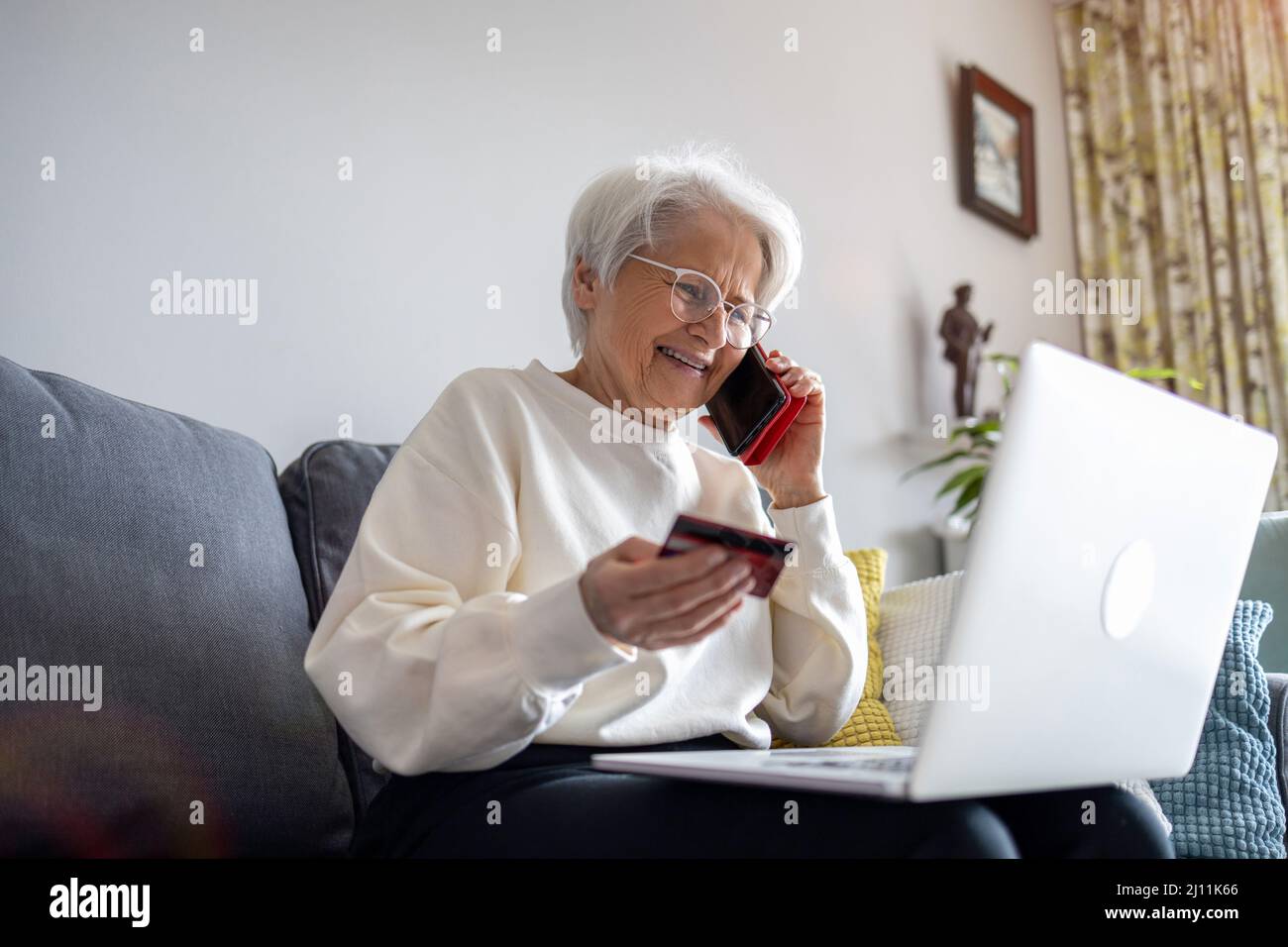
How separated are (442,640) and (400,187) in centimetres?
Result: 116

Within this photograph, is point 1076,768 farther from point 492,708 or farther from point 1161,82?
point 1161,82

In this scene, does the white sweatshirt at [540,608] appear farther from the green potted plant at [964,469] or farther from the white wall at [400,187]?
the green potted plant at [964,469]

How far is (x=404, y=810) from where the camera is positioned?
1040mm

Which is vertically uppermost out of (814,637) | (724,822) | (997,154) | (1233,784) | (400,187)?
(997,154)

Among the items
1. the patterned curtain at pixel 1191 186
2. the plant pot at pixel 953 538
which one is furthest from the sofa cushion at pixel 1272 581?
the patterned curtain at pixel 1191 186

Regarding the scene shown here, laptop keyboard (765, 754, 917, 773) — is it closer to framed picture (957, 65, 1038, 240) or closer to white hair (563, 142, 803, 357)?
white hair (563, 142, 803, 357)

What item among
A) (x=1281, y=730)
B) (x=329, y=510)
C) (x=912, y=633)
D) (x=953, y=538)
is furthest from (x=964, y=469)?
(x=329, y=510)

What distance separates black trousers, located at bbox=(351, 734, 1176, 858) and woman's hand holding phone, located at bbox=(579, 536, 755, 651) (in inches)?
5.5

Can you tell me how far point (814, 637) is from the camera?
1.33 m

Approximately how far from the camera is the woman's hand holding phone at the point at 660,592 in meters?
0.82

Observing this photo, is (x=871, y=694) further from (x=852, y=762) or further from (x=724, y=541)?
(x=724, y=541)

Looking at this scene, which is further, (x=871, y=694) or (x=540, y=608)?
(x=871, y=694)

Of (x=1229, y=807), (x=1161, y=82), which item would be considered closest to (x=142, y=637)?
(x=1229, y=807)

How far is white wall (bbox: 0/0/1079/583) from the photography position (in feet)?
5.02
